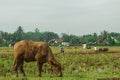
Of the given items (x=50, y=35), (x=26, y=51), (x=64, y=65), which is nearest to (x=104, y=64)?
(x=64, y=65)

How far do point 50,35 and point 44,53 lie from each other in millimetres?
Answer: 115146

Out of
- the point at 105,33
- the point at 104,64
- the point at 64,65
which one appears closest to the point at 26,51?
the point at 64,65

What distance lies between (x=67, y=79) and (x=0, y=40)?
89.7 meters

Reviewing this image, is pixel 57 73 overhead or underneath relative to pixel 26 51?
underneath

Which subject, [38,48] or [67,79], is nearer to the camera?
[67,79]

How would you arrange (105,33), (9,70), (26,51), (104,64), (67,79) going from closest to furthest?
(67,79)
(26,51)
(9,70)
(104,64)
(105,33)

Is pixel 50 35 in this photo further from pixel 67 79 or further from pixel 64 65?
pixel 67 79

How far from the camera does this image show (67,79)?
17.1 m

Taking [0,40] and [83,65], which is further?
[0,40]

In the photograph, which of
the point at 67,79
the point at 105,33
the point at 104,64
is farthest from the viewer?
the point at 105,33

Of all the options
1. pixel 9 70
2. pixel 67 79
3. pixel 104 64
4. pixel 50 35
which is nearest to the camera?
pixel 67 79

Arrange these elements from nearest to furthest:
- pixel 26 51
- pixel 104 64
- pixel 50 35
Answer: pixel 26 51 < pixel 104 64 < pixel 50 35

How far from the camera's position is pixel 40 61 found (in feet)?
63.6

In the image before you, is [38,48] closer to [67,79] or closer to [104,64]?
[67,79]
